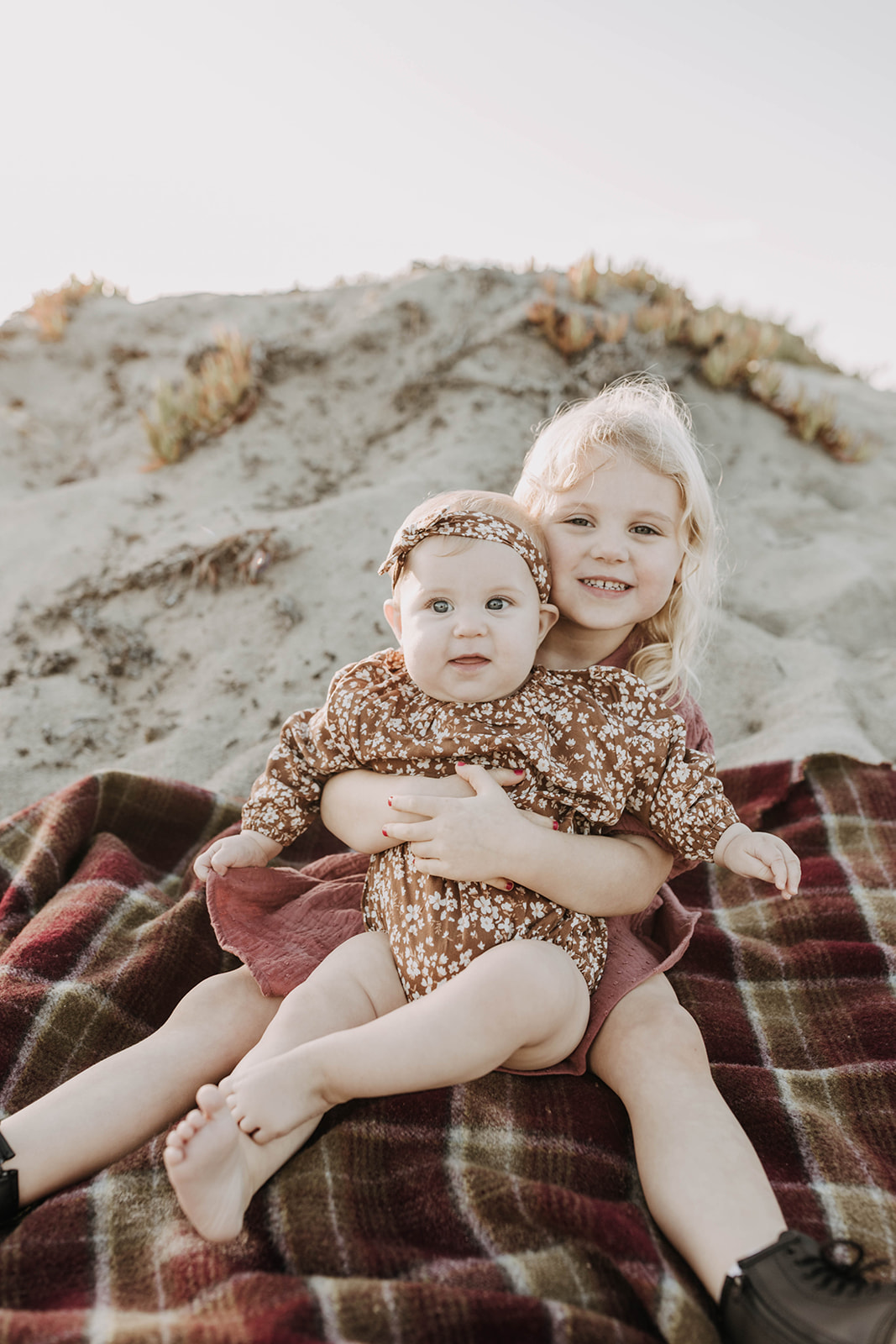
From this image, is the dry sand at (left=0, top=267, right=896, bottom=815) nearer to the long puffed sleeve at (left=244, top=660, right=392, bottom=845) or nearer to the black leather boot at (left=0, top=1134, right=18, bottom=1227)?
the long puffed sleeve at (left=244, top=660, right=392, bottom=845)

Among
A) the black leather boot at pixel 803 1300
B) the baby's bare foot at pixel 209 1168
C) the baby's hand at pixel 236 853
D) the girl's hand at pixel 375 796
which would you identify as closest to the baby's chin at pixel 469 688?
the girl's hand at pixel 375 796

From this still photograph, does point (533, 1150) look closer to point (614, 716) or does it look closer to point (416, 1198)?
point (416, 1198)

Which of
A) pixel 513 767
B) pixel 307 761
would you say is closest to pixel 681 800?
pixel 513 767

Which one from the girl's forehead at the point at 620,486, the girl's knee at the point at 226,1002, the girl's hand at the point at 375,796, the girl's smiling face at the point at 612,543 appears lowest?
the girl's knee at the point at 226,1002

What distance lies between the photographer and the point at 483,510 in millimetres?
2029

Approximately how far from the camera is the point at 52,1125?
1.64m

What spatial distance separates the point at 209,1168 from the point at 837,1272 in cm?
95

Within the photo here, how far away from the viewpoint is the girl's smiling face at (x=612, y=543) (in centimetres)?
221

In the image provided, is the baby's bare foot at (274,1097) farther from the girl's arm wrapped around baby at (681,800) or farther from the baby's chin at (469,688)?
the girl's arm wrapped around baby at (681,800)

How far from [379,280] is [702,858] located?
5828mm

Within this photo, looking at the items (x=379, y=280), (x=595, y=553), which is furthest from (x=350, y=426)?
Answer: (x=595, y=553)

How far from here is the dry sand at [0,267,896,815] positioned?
380 centimetres

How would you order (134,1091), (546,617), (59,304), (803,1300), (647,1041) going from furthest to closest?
(59,304)
(546,617)
(647,1041)
(134,1091)
(803,1300)

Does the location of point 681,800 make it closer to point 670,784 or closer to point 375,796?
point 670,784
